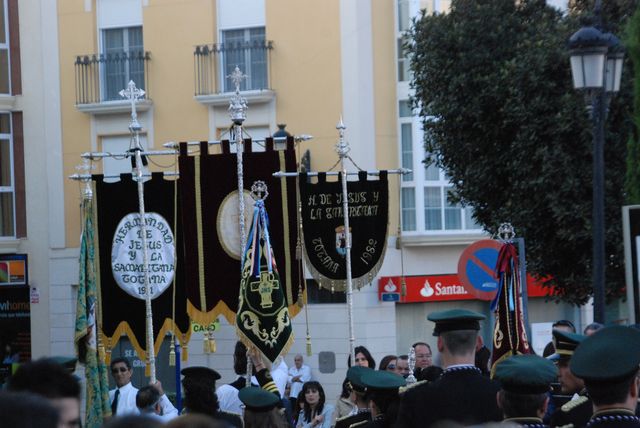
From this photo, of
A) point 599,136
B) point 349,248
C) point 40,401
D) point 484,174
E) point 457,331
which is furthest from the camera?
point 484,174

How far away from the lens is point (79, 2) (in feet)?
93.8

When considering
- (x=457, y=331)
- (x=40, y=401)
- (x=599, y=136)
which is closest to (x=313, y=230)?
(x=599, y=136)

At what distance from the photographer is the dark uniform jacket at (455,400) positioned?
6.74 m

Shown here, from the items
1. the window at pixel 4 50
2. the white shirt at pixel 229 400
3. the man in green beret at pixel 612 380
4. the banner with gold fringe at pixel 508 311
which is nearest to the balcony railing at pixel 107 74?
the window at pixel 4 50

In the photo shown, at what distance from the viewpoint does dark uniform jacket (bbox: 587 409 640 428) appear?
534cm

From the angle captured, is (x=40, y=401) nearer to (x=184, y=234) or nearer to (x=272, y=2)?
(x=184, y=234)

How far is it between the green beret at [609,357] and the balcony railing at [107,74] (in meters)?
22.9

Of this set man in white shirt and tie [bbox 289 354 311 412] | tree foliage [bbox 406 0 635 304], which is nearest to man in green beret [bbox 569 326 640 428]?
tree foliage [bbox 406 0 635 304]

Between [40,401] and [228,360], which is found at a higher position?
[40,401]

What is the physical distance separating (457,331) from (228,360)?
20.5 m

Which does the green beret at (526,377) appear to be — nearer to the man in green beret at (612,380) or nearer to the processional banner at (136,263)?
the man in green beret at (612,380)

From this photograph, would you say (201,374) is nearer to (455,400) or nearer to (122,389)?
(455,400)

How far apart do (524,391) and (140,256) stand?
372 inches

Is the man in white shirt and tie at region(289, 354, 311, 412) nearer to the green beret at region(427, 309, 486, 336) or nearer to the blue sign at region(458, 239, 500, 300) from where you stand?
the blue sign at region(458, 239, 500, 300)
